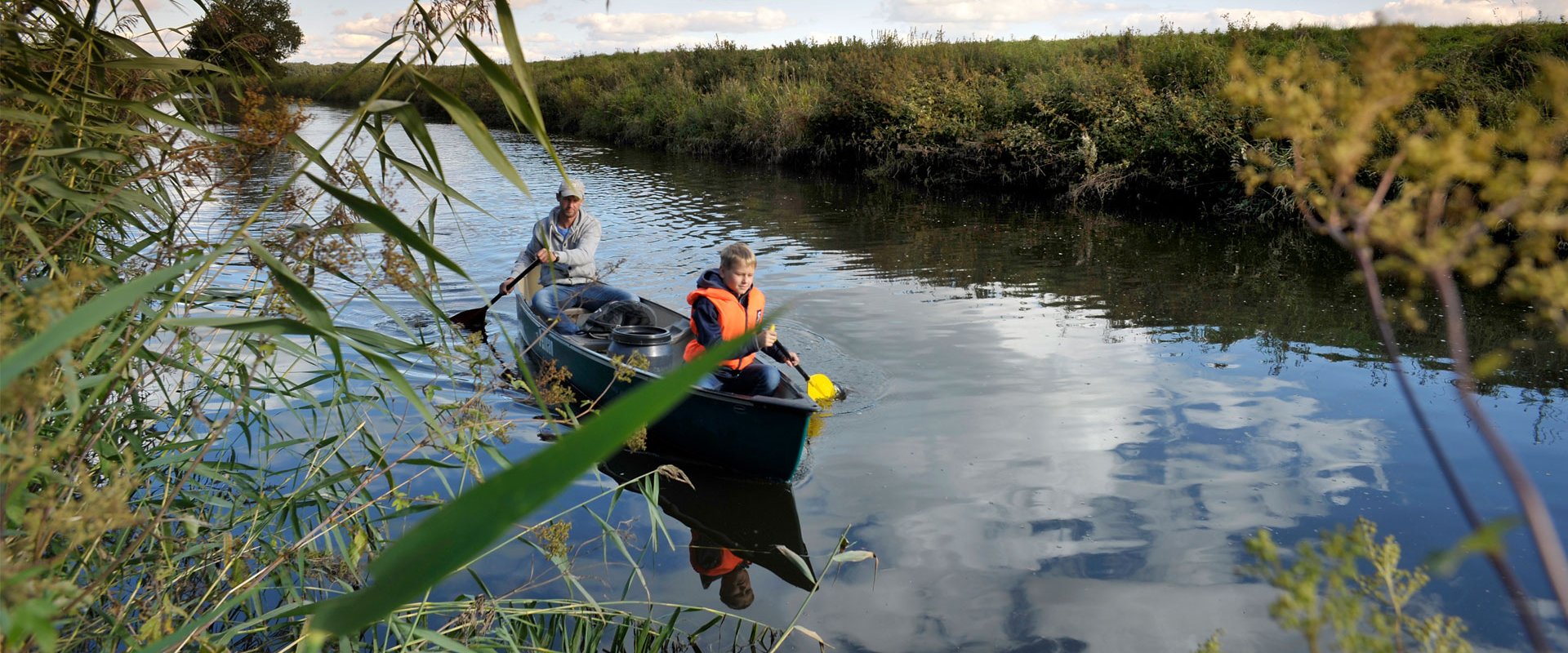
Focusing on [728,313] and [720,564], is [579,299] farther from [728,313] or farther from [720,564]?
[720,564]

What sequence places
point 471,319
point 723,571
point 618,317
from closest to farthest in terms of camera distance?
point 723,571
point 618,317
point 471,319

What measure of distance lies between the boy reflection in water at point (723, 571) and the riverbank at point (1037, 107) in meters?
5.31

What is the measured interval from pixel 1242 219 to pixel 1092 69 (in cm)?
469

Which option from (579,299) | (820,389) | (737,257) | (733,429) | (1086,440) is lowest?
(1086,440)

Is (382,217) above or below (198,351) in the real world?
above

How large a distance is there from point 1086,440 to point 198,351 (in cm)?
490

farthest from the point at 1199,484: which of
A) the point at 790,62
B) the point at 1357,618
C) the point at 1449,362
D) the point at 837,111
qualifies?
the point at 790,62

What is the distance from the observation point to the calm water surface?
14.7 ft

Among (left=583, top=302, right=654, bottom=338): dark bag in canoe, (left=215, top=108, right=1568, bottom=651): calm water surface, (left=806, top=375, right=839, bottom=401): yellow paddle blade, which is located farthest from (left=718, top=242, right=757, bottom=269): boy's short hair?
(left=583, top=302, right=654, bottom=338): dark bag in canoe

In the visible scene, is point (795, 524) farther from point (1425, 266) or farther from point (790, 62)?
point (790, 62)

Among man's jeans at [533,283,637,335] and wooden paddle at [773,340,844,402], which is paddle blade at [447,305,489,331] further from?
wooden paddle at [773,340,844,402]

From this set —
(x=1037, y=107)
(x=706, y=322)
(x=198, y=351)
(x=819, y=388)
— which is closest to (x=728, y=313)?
(x=706, y=322)

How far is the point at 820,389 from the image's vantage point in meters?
6.96

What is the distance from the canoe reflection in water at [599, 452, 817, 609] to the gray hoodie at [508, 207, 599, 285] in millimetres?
2448
